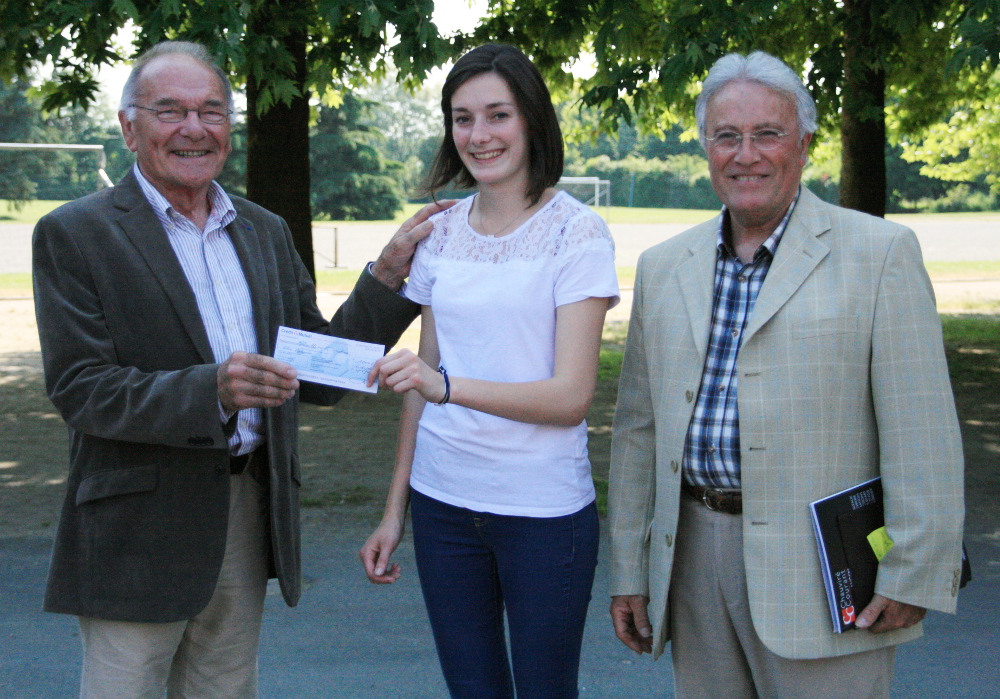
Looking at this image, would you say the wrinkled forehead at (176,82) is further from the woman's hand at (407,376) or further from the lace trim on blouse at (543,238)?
the woman's hand at (407,376)

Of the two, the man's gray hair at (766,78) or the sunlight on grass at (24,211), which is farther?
the sunlight on grass at (24,211)

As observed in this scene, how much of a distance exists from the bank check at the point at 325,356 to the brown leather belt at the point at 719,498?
2.89ft

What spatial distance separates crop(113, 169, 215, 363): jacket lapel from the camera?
2717 millimetres

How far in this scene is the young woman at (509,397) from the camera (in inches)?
106

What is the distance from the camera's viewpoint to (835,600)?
251 cm

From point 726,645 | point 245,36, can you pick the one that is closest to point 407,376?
point 726,645

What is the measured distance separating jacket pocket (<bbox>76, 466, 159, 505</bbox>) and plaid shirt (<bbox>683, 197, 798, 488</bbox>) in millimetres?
1379

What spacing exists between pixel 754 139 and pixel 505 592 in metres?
1.33

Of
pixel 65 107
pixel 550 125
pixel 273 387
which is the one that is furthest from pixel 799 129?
pixel 65 107

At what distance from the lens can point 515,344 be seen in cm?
272

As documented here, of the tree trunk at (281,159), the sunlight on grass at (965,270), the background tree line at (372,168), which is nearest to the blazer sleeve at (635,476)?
the tree trunk at (281,159)

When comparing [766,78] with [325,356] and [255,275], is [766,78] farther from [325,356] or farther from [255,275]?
[255,275]

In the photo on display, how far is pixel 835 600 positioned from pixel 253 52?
5431 mm

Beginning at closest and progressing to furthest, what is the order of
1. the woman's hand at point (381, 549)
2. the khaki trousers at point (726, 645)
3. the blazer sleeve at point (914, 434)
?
the blazer sleeve at point (914, 434) → the khaki trousers at point (726, 645) → the woman's hand at point (381, 549)
